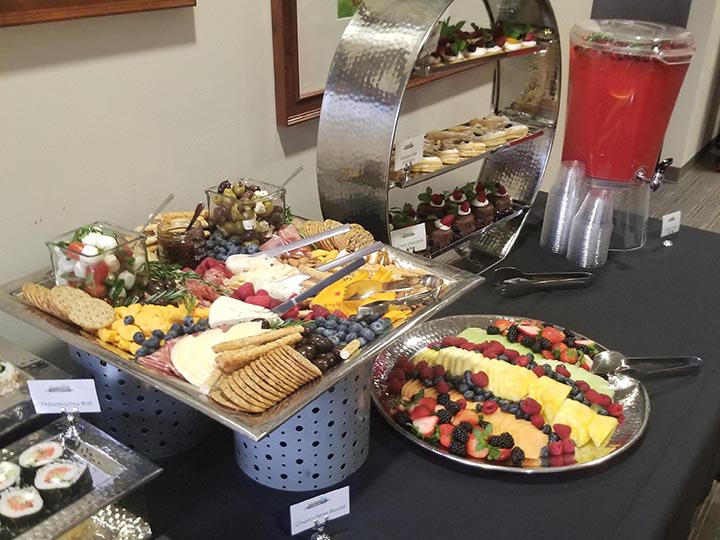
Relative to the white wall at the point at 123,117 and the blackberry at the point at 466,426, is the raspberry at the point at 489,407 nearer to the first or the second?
the blackberry at the point at 466,426

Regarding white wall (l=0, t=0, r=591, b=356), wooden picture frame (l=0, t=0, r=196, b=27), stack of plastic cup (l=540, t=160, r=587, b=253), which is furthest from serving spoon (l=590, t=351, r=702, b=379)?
wooden picture frame (l=0, t=0, r=196, b=27)

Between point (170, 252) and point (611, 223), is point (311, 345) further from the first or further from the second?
point (611, 223)

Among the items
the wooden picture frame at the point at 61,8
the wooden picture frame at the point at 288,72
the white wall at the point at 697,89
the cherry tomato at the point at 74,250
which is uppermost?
the wooden picture frame at the point at 61,8

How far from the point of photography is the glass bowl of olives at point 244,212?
1252 mm

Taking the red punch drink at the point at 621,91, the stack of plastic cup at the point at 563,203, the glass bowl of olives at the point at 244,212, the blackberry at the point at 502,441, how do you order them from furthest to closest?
1. the stack of plastic cup at the point at 563,203
2. the red punch drink at the point at 621,91
3. the glass bowl of olives at the point at 244,212
4. the blackberry at the point at 502,441

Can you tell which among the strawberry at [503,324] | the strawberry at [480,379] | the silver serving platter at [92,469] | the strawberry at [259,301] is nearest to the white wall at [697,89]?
the strawberry at [503,324]

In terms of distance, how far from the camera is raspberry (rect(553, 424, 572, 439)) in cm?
106

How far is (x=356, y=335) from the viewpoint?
3.09 ft

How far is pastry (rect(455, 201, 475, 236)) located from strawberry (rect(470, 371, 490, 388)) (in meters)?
0.59

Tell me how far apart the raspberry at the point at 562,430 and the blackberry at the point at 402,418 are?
0.23m

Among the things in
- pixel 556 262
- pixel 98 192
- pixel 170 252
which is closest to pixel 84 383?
pixel 170 252

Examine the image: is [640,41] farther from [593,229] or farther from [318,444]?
[318,444]

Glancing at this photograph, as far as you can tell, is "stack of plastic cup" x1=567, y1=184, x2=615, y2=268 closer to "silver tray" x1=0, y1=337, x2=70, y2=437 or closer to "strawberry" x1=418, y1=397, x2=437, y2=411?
"strawberry" x1=418, y1=397, x2=437, y2=411

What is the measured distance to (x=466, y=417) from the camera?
1078 mm
